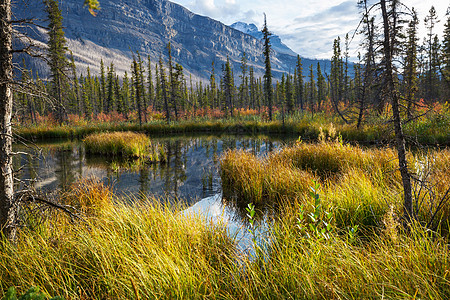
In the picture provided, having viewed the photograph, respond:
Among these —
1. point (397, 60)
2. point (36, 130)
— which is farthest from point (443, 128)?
point (36, 130)

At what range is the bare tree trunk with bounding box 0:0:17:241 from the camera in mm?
2521

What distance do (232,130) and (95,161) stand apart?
55.6 ft

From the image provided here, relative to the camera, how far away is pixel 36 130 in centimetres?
2431

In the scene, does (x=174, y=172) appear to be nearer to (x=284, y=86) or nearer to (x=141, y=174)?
(x=141, y=174)

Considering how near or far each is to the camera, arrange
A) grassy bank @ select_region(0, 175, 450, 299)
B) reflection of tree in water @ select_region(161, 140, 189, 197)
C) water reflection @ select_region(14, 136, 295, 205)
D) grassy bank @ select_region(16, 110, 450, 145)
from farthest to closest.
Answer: grassy bank @ select_region(16, 110, 450, 145)
reflection of tree in water @ select_region(161, 140, 189, 197)
water reflection @ select_region(14, 136, 295, 205)
grassy bank @ select_region(0, 175, 450, 299)

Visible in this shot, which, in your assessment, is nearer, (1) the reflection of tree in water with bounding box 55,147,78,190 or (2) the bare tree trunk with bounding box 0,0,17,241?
(2) the bare tree trunk with bounding box 0,0,17,241

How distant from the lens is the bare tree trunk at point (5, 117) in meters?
2.52

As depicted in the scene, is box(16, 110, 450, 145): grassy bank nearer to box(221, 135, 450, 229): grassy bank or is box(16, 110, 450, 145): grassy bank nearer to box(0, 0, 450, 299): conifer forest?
box(221, 135, 450, 229): grassy bank

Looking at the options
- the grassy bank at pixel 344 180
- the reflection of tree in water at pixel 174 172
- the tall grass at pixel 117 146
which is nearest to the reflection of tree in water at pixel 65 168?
the tall grass at pixel 117 146

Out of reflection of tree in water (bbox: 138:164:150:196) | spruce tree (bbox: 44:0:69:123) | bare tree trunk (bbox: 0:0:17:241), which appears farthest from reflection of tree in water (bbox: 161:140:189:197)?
bare tree trunk (bbox: 0:0:17:241)

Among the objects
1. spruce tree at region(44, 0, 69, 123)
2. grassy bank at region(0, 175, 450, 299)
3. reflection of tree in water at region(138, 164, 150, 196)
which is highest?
spruce tree at region(44, 0, 69, 123)

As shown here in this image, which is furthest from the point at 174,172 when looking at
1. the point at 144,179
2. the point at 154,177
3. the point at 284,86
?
the point at 284,86

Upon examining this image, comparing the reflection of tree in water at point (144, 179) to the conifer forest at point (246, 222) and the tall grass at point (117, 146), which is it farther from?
the tall grass at point (117, 146)

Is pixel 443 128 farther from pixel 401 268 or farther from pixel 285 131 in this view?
pixel 401 268
